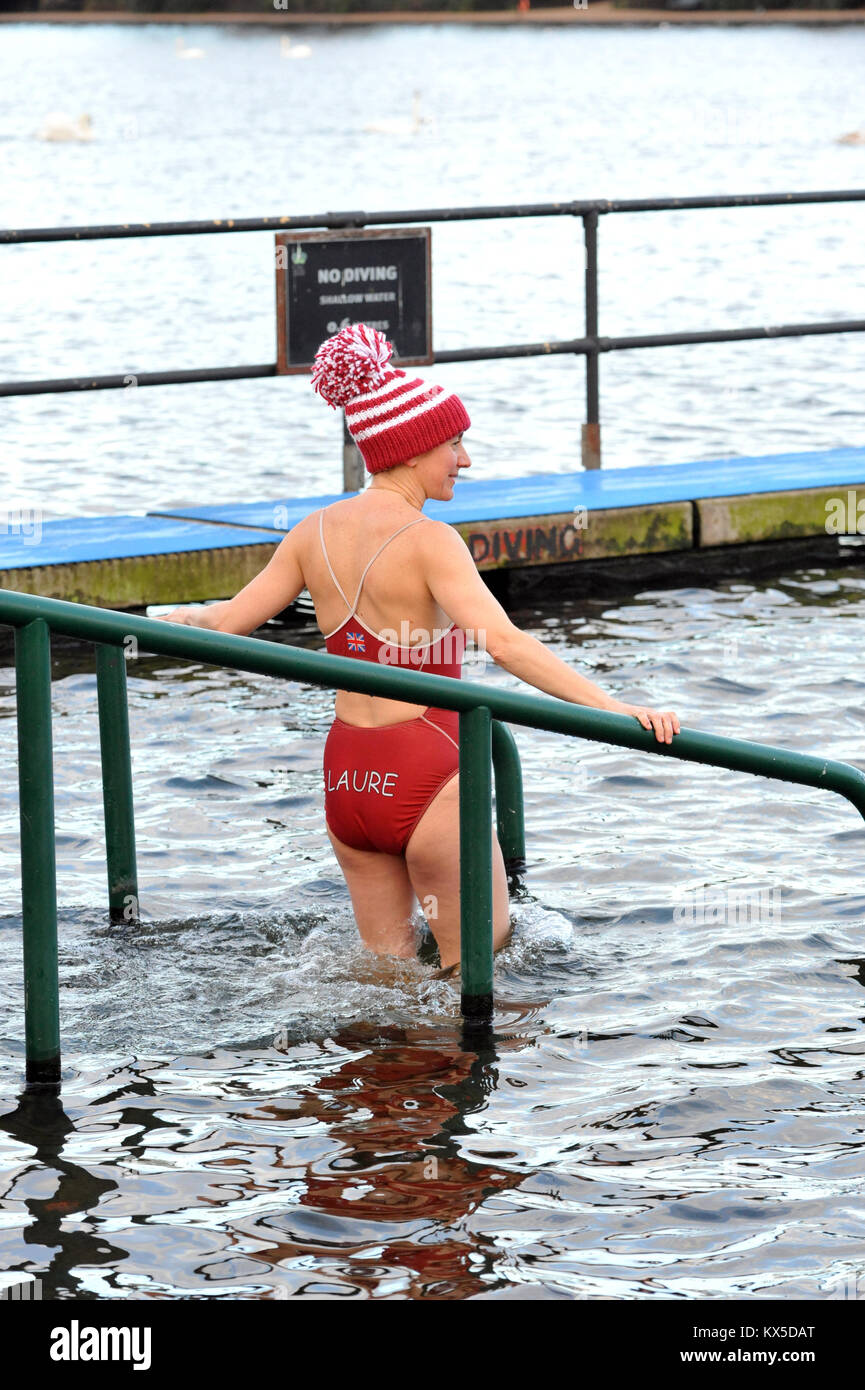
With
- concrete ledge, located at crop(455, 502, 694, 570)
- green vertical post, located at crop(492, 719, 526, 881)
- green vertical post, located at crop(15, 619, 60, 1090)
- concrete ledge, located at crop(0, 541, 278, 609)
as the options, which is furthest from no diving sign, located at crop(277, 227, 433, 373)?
green vertical post, located at crop(15, 619, 60, 1090)

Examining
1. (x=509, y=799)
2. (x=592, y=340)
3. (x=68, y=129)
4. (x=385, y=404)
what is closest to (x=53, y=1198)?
(x=385, y=404)

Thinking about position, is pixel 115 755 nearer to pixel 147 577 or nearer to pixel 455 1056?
pixel 455 1056

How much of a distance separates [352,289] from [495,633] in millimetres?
5165

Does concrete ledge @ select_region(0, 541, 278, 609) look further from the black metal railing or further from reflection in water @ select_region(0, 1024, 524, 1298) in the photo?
reflection in water @ select_region(0, 1024, 524, 1298)

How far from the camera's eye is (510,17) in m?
137

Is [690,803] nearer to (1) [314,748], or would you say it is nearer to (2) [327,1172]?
(1) [314,748]

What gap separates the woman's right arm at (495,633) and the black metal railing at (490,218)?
157 inches

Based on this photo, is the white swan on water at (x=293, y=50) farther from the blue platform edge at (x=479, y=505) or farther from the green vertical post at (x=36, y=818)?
the green vertical post at (x=36, y=818)

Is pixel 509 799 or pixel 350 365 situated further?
pixel 509 799

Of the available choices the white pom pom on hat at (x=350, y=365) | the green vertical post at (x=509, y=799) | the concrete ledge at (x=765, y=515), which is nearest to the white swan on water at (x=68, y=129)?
the concrete ledge at (x=765, y=515)

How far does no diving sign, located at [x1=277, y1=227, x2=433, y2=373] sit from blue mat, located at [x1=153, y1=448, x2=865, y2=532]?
0.63m

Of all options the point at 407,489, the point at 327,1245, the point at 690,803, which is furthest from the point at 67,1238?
the point at 690,803

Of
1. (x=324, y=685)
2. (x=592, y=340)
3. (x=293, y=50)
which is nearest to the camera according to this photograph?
(x=324, y=685)
